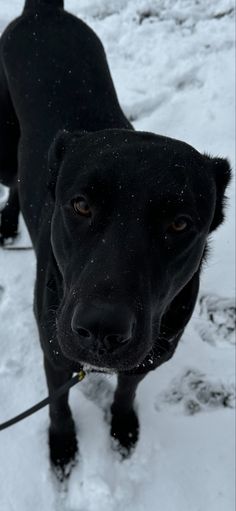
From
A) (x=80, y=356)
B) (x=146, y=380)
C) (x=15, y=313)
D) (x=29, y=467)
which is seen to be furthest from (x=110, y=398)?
(x=80, y=356)

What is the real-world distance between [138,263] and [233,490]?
1667mm

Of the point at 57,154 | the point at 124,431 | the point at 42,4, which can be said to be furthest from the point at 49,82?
the point at 124,431

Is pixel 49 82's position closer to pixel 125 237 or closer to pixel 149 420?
pixel 125 237

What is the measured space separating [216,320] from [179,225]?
1.64 meters

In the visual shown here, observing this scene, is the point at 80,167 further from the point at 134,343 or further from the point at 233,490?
the point at 233,490

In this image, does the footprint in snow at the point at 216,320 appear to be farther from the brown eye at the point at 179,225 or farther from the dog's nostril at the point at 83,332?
the dog's nostril at the point at 83,332

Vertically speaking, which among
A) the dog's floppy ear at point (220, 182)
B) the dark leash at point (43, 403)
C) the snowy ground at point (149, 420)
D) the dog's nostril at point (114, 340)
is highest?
the dog's floppy ear at point (220, 182)

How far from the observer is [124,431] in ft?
9.14

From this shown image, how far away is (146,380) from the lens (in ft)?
9.92

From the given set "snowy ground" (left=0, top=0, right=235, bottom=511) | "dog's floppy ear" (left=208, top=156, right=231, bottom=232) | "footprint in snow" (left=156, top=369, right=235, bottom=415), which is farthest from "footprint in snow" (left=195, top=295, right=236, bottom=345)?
"dog's floppy ear" (left=208, top=156, right=231, bottom=232)

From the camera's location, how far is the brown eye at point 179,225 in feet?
5.76

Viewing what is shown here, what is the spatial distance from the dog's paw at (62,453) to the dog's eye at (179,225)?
1364 mm

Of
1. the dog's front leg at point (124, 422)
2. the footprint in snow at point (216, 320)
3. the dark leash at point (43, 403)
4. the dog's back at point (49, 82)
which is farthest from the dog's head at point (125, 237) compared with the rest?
the footprint in snow at point (216, 320)

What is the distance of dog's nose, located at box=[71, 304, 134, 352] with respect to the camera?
1521 millimetres
